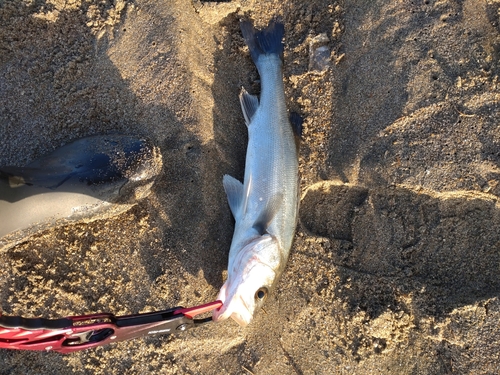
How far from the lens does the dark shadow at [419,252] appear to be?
3512 millimetres

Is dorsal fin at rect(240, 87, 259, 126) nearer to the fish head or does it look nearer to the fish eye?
the fish head

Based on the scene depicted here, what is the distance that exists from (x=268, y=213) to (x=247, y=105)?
1.09m

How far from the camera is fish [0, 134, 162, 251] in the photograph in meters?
3.43

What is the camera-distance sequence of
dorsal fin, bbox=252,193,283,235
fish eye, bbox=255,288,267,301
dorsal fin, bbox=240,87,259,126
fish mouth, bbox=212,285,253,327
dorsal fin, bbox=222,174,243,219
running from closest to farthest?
fish mouth, bbox=212,285,253,327, fish eye, bbox=255,288,267,301, dorsal fin, bbox=252,193,283,235, dorsal fin, bbox=222,174,243,219, dorsal fin, bbox=240,87,259,126

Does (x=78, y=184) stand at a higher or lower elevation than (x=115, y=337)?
higher

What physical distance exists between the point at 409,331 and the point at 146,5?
3890 millimetres

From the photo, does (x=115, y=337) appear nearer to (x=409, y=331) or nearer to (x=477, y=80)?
(x=409, y=331)

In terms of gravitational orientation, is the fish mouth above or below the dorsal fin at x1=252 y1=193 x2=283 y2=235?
below

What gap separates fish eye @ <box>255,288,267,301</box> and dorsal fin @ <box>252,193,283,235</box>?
0.50 metres

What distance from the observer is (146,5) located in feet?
12.9

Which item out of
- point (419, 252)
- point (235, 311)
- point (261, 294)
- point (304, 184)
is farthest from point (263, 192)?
point (419, 252)

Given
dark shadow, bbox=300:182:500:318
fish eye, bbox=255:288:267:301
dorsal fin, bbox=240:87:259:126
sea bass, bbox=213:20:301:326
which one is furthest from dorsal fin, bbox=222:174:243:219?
dark shadow, bbox=300:182:500:318

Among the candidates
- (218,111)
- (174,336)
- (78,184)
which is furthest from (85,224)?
(218,111)

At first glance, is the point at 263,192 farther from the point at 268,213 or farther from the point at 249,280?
the point at 249,280
